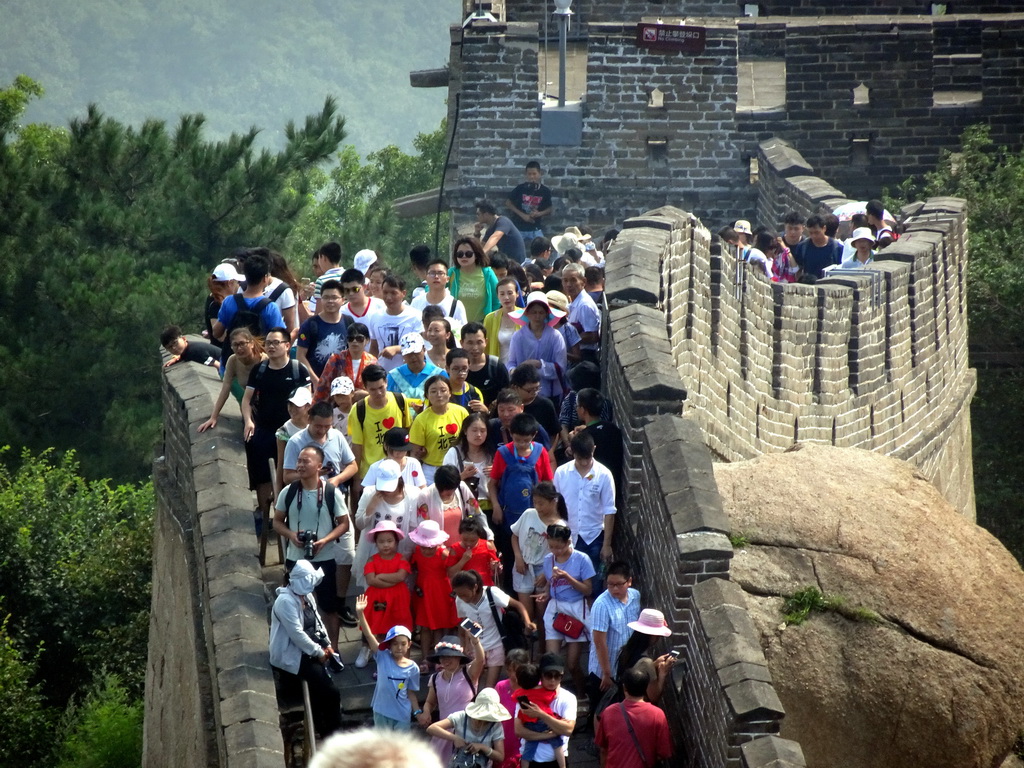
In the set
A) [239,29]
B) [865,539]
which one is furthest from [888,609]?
[239,29]

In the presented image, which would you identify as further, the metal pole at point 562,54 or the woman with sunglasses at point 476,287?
the metal pole at point 562,54

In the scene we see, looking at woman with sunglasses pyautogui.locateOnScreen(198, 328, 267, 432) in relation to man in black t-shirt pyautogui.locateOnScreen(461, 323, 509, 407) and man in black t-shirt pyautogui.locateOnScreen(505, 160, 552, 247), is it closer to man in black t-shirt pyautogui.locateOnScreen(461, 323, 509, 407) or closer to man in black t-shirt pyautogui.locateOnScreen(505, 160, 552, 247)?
man in black t-shirt pyautogui.locateOnScreen(461, 323, 509, 407)

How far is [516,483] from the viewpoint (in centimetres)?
1094

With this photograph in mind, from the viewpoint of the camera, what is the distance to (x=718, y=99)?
2281 centimetres

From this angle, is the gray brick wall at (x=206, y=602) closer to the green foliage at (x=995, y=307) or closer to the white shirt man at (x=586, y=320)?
the white shirt man at (x=586, y=320)

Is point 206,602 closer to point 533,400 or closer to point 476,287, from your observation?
point 533,400

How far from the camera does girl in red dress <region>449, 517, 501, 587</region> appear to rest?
34.3 feet

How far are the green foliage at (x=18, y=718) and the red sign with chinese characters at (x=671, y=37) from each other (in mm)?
10703

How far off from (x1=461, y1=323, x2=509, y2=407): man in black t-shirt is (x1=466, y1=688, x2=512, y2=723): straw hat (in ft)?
9.14

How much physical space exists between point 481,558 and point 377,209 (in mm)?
31994

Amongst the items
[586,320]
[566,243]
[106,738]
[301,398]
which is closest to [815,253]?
[566,243]

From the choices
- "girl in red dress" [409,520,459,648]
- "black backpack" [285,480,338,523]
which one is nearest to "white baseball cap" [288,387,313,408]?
"black backpack" [285,480,338,523]

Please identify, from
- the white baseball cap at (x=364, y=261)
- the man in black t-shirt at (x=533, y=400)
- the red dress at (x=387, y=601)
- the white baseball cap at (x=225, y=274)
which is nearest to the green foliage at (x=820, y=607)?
the man in black t-shirt at (x=533, y=400)

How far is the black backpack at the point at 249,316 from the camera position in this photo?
1201 centimetres
